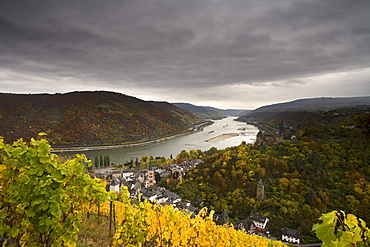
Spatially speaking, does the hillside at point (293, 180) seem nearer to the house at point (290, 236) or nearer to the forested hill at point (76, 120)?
the house at point (290, 236)

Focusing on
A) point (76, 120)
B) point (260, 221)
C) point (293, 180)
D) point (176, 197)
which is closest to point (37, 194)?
point (260, 221)

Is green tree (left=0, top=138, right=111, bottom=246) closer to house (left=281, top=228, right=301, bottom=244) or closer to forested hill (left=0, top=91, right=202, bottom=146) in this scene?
house (left=281, top=228, right=301, bottom=244)

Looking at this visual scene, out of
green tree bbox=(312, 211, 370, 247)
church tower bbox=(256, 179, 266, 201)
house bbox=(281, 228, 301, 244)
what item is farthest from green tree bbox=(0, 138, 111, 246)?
church tower bbox=(256, 179, 266, 201)

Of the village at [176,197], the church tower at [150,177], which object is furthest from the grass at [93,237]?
the church tower at [150,177]

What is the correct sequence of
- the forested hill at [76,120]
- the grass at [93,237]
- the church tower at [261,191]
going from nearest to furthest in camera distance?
the grass at [93,237] < the church tower at [261,191] < the forested hill at [76,120]

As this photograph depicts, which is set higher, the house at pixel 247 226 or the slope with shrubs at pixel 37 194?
the slope with shrubs at pixel 37 194

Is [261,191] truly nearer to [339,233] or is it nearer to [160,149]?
[339,233]

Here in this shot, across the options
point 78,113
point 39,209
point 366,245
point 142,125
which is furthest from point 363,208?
point 78,113
